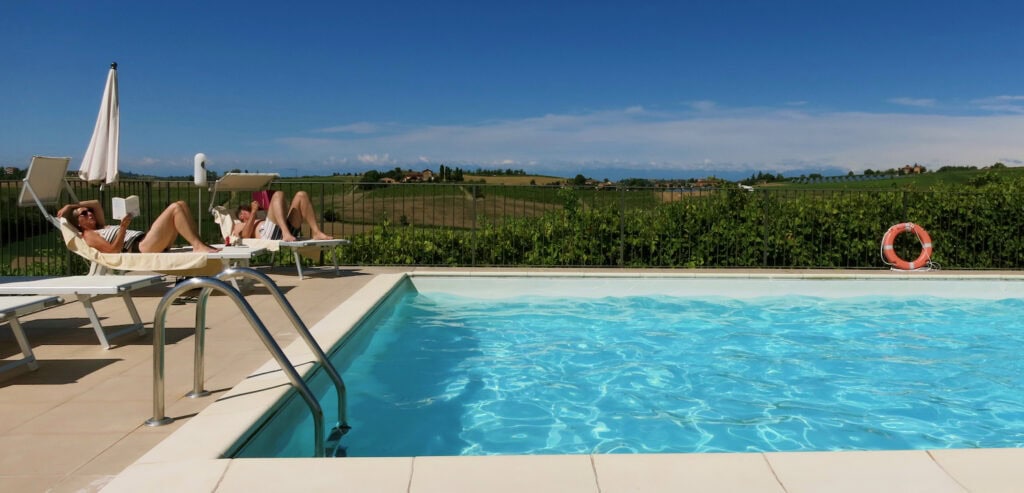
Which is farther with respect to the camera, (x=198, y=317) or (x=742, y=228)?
(x=742, y=228)

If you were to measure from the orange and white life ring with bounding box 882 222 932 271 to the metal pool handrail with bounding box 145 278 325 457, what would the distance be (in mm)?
8283

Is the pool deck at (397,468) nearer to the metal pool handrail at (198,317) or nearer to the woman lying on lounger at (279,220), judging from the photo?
the metal pool handrail at (198,317)

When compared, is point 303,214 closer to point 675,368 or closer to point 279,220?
point 279,220

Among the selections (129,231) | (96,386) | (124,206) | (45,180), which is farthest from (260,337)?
(45,180)

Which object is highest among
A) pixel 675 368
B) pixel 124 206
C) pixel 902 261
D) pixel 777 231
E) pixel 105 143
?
pixel 105 143

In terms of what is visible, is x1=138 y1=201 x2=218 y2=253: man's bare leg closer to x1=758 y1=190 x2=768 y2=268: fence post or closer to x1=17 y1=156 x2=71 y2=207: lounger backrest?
x1=17 y1=156 x2=71 y2=207: lounger backrest

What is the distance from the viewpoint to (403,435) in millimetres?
3779

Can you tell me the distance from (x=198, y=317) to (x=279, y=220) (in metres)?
5.05

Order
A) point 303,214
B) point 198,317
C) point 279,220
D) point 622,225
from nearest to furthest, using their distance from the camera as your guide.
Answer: point 198,317
point 279,220
point 303,214
point 622,225

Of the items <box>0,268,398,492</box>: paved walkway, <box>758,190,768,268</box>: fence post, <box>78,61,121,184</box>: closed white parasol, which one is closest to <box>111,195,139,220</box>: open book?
<box>78,61,121,184</box>: closed white parasol

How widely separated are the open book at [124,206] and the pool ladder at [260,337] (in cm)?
373

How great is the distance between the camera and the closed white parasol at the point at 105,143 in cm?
682

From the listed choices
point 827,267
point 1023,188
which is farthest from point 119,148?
point 1023,188

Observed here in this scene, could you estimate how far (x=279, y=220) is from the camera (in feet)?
25.8
